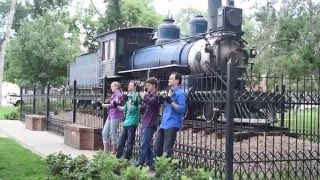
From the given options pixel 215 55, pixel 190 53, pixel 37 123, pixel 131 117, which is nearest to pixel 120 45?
pixel 37 123

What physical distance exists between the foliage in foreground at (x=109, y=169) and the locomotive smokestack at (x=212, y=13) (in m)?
9.19

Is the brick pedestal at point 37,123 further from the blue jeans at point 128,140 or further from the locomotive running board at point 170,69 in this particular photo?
the blue jeans at point 128,140

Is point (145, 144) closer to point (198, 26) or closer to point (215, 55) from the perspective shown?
point (215, 55)

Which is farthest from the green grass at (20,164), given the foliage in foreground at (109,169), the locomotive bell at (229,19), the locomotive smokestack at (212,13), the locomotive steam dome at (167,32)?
the locomotive steam dome at (167,32)

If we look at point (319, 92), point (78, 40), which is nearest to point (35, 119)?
point (319, 92)

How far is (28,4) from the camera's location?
49.9 metres

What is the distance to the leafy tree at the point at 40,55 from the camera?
32656 millimetres

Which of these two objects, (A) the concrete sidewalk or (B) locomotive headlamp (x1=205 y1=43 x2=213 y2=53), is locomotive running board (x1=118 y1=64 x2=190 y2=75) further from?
(A) the concrete sidewalk

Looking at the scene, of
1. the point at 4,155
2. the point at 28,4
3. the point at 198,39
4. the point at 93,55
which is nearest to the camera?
the point at 4,155

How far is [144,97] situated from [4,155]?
4417 millimetres

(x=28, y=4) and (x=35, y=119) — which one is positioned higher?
(x=28, y=4)

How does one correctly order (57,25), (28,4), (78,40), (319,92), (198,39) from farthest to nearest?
1. (28,4)
2. (78,40)
3. (57,25)
4. (198,39)
5. (319,92)

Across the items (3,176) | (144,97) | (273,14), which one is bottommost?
(3,176)

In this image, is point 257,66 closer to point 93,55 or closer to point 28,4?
point 93,55
